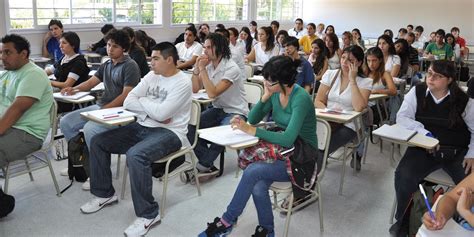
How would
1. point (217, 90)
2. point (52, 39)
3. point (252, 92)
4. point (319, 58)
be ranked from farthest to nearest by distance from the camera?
1. point (52, 39)
2. point (319, 58)
3. point (252, 92)
4. point (217, 90)

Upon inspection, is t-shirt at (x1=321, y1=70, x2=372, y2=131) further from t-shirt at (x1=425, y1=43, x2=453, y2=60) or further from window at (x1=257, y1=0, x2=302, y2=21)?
window at (x1=257, y1=0, x2=302, y2=21)

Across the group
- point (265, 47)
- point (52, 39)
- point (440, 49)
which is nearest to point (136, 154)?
point (265, 47)

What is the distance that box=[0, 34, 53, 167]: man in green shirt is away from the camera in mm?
2719

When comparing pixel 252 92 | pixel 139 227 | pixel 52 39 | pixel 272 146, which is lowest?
pixel 139 227

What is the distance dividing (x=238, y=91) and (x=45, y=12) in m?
4.97

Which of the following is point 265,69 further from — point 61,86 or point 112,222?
point 61,86

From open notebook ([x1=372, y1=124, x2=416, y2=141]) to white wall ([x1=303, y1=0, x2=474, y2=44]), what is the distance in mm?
10130

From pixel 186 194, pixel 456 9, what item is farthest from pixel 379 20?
pixel 186 194

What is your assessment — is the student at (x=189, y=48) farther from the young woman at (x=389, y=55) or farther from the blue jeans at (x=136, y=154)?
the blue jeans at (x=136, y=154)

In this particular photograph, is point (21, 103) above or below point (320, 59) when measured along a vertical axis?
below

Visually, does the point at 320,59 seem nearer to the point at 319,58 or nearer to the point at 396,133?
the point at 319,58

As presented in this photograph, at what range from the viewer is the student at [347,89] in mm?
3268

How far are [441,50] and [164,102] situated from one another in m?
7.32

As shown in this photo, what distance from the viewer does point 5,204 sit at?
2.74 meters
